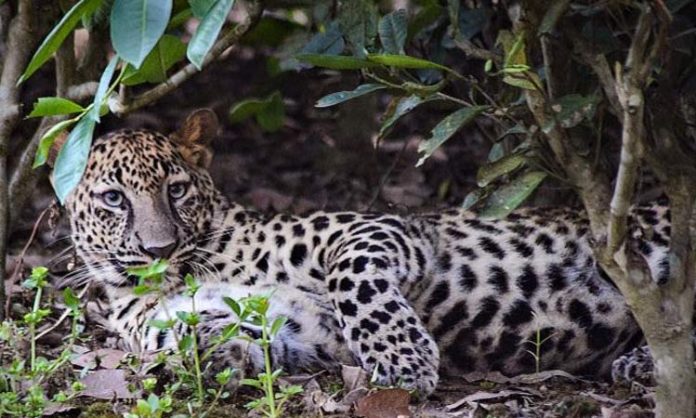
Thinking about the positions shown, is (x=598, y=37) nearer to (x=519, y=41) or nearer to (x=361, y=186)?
(x=519, y=41)

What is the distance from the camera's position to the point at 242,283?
6293 millimetres

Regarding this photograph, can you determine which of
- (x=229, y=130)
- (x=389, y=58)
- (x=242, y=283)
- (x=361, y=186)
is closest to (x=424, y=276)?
(x=242, y=283)

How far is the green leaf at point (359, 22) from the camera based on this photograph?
17.3 ft

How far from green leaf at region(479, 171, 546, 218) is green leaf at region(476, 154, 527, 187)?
5 cm

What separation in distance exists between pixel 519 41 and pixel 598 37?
1.05 m

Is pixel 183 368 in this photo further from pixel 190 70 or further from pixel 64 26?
pixel 64 26

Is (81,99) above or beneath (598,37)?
beneath

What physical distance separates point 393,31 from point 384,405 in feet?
4.43

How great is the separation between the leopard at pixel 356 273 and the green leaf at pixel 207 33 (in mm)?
2075

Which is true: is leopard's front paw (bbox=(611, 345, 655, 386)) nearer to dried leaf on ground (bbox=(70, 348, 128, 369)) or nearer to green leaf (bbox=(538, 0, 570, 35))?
green leaf (bbox=(538, 0, 570, 35))

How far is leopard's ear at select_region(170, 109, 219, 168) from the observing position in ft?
21.8

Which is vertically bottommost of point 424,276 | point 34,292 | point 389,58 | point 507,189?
point 34,292

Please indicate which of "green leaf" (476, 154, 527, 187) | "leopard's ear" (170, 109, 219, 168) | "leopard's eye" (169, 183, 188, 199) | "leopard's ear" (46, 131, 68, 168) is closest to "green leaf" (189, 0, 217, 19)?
"green leaf" (476, 154, 527, 187)

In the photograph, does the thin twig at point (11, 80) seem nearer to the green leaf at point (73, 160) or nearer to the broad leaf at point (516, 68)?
the green leaf at point (73, 160)
